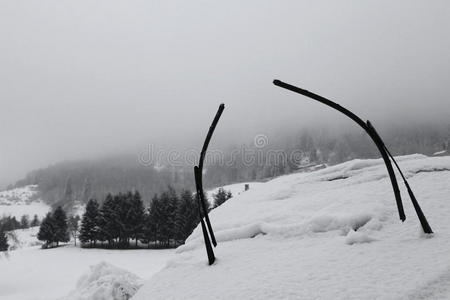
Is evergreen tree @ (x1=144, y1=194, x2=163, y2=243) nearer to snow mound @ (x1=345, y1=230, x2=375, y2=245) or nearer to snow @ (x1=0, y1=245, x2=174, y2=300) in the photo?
snow @ (x1=0, y1=245, x2=174, y2=300)

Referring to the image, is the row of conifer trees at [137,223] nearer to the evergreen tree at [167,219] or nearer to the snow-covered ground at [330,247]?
the evergreen tree at [167,219]

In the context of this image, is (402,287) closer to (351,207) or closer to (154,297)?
(351,207)

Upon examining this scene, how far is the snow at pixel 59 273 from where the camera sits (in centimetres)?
1210

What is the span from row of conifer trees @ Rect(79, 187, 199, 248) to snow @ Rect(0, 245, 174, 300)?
6.29 meters

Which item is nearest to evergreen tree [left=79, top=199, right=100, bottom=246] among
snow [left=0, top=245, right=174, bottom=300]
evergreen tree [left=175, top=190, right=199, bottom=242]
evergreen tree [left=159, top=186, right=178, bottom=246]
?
snow [left=0, top=245, right=174, bottom=300]

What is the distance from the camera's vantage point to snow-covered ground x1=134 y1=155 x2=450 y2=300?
14.7 feet

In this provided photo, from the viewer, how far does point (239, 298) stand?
484cm

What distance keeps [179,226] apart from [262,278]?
58.0 meters

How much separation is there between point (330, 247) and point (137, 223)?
206 feet

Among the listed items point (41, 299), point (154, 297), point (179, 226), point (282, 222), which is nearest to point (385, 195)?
point (282, 222)

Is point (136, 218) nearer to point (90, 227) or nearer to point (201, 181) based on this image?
point (90, 227)

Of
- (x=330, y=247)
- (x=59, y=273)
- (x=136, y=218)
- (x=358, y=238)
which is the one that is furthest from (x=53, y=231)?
(x=358, y=238)

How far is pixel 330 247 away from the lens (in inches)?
233

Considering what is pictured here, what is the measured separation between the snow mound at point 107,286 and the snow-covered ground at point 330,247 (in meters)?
3.39
